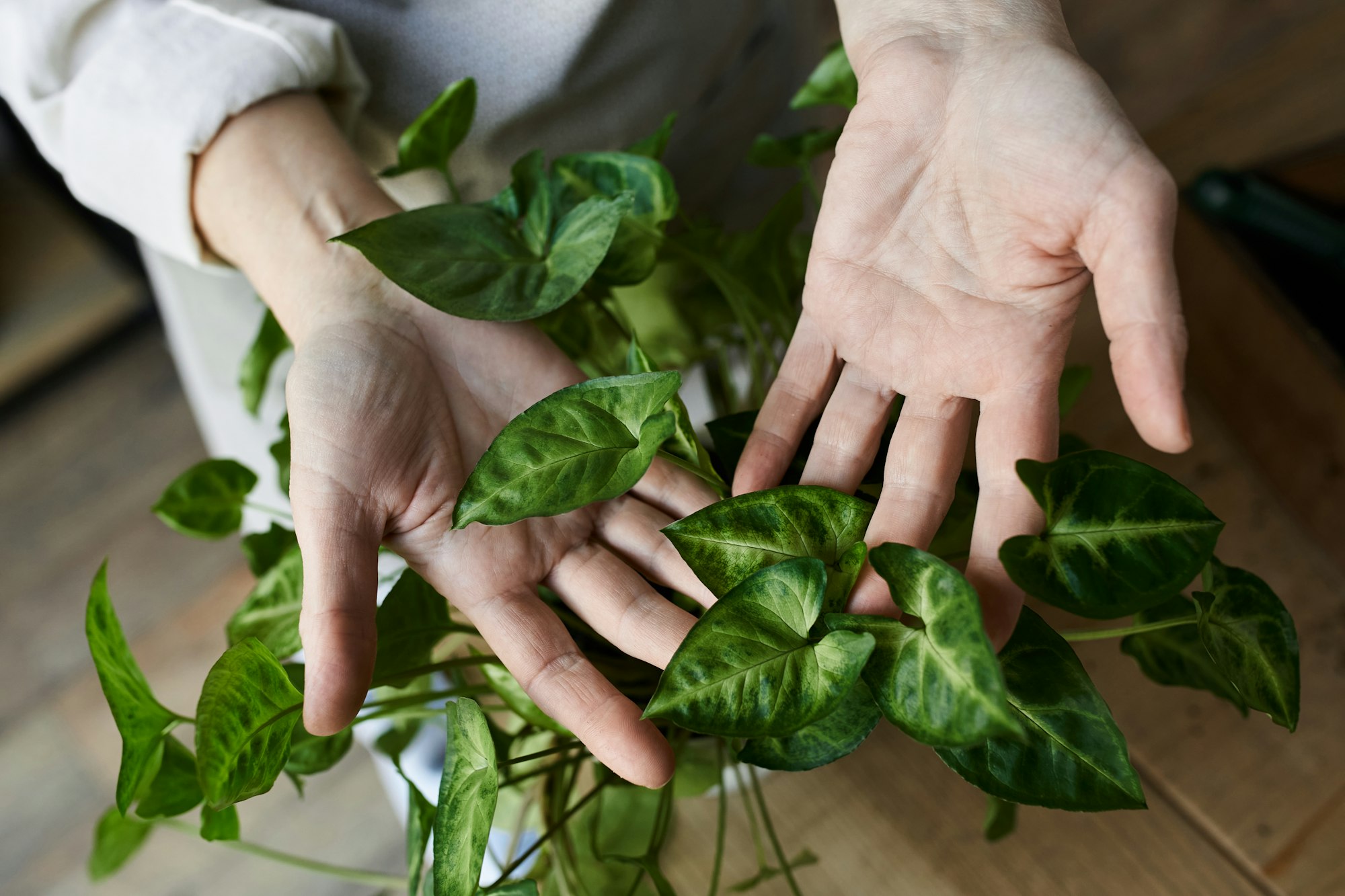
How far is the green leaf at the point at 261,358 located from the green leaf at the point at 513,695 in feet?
0.95

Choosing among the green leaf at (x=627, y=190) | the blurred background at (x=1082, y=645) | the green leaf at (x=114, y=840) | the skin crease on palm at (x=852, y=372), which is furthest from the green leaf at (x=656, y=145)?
the green leaf at (x=114, y=840)

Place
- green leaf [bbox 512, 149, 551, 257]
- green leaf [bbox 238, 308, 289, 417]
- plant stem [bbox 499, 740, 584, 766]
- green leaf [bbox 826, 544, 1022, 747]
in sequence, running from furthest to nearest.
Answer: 1. green leaf [bbox 238, 308, 289, 417]
2. green leaf [bbox 512, 149, 551, 257]
3. plant stem [bbox 499, 740, 584, 766]
4. green leaf [bbox 826, 544, 1022, 747]

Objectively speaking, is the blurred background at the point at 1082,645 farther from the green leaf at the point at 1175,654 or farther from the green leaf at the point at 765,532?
the green leaf at the point at 765,532

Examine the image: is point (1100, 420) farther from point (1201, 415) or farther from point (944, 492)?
point (944, 492)

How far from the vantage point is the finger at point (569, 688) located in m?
0.49

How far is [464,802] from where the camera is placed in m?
0.47

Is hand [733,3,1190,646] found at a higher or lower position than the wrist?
lower

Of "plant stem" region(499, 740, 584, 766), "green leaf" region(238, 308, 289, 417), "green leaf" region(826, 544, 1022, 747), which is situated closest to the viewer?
"green leaf" region(826, 544, 1022, 747)

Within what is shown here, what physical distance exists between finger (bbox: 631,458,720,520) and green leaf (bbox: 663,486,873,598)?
10cm

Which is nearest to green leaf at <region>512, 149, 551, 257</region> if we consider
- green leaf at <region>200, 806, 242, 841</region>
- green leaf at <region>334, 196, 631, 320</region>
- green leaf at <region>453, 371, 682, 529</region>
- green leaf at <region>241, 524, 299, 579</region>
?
green leaf at <region>334, 196, 631, 320</region>

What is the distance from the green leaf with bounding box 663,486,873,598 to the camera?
1.53 feet

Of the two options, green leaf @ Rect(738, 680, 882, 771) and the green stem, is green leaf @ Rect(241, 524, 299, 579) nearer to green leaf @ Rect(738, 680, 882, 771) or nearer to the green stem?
the green stem

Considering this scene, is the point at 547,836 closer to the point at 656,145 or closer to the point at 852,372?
the point at 852,372

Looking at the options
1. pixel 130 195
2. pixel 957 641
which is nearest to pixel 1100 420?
pixel 957 641
